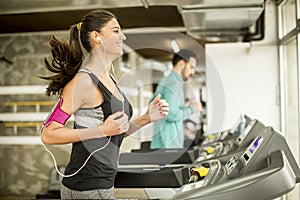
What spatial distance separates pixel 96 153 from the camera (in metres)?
1.44

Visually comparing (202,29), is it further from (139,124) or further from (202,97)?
(139,124)

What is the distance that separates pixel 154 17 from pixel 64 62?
354 cm

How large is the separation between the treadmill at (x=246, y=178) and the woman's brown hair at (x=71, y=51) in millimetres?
419

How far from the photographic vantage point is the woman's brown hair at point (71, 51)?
4.84 feet

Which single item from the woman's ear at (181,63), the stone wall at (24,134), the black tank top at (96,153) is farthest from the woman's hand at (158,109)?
the stone wall at (24,134)

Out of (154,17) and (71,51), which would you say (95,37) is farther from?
(154,17)

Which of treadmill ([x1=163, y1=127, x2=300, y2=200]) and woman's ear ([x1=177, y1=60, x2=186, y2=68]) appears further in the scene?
woman's ear ([x1=177, y1=60, x2=186, y2=68])

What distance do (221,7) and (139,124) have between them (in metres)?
1.99

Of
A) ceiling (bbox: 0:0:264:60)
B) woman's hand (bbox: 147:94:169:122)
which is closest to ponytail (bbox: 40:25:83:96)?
woman's hand (bbox: 147:94:169:122)

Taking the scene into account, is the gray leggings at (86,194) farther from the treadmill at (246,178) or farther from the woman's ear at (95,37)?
the woman's ear at (95,37)

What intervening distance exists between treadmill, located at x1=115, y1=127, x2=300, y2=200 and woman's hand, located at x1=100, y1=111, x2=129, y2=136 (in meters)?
0.25

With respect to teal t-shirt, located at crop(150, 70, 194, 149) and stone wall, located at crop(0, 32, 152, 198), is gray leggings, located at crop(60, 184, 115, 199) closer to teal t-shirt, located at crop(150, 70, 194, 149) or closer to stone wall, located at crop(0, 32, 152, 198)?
teal t-shirt, located at crop(150, 70, 194, 149)

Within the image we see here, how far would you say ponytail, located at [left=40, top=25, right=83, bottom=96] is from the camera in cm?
147

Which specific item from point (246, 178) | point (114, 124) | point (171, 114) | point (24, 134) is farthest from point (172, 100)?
point (24, 134)
